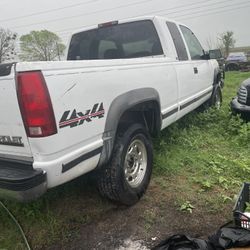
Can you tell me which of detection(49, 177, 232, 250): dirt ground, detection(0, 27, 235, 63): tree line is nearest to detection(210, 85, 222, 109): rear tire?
detection(49, 177, 232, 250): dirt ground

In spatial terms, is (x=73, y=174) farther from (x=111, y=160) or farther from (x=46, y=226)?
(x=46, y=226)

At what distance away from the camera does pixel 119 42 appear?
4.79 meters

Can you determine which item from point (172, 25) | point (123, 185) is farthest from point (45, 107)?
point (172, 25)

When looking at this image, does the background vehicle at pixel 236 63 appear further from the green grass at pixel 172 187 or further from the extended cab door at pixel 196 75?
the green grass at pixel 172 187

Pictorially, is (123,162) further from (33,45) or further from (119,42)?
(33,45)

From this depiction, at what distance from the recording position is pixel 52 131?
2.41 m

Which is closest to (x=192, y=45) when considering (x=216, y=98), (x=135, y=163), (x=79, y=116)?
(x=216, y=98)

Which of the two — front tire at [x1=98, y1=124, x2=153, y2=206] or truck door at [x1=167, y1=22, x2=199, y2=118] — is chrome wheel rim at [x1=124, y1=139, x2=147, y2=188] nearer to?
front tire at [x1=98, y1=124, x2=153, y2=206]

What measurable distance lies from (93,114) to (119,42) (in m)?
2.33

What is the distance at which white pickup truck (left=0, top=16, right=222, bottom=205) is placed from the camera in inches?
93.1

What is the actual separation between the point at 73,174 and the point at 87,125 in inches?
15.8

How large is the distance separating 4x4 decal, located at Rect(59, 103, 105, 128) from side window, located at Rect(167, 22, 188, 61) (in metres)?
2.32

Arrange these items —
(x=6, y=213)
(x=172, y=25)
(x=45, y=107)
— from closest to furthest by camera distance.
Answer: (x=45, y=107)
(x=6, y=213)
(x=172, y=25)

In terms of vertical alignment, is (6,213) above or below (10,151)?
below
